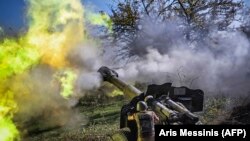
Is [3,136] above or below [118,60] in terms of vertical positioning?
below

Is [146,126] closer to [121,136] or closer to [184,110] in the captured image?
[184,110]

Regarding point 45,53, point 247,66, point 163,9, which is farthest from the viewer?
point 163,9

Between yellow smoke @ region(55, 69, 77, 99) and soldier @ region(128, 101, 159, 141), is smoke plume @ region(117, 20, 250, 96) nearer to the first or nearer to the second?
yellow smoke @ region(55, 69, 77, 99)

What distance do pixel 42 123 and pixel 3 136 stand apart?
17.3 feet

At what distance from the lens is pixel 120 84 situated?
14.2 metres

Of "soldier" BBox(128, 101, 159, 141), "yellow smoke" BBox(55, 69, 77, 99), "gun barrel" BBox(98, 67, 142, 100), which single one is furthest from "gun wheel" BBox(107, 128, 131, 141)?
"soldier" BBox(128, 101, 159, 141)

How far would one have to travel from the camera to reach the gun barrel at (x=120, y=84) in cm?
1338

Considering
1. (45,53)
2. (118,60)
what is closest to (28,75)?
(45,53)

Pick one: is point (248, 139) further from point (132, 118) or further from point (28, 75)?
point (28, 75)

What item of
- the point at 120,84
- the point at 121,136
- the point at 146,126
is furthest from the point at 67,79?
the point at 146,126

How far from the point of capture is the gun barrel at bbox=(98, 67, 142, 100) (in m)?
13.4

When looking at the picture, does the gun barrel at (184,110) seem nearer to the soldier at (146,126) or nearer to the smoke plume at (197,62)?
the soldier at (146,126)

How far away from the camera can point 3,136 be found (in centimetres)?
1514

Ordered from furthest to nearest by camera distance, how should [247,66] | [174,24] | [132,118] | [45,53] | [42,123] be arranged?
1. [174,24]
2. [42,123]
3. [247,66]
4. [45,53]
5. [132,118]
